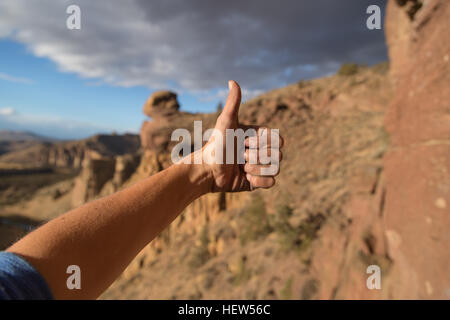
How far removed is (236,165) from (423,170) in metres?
3.52

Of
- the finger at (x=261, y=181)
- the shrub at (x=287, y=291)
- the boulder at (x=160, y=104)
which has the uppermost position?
the boulder at (x=160, y=104)

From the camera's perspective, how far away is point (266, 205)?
11914 millimetres

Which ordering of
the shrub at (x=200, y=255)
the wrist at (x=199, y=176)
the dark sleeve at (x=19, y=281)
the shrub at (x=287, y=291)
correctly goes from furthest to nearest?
the shrub at (x=200, y=255)
the shrub at (x=287, y=291)
the wrist at (x=199, y=176)
the dark sleeve at (x=19, y=281)

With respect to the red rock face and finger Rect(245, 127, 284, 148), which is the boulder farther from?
finger Rect(245, 127, 284, 148)

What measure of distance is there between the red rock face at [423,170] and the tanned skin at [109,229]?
3081 mm

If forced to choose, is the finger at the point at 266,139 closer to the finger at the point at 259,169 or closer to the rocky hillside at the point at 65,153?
the finger at the point at 259,169

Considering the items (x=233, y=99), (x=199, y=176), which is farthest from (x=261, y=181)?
(x=233, y=99)

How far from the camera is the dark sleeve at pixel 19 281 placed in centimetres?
87

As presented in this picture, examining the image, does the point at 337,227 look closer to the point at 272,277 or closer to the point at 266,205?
the point at 272,277

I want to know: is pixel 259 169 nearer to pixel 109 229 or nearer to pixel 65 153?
pixel 109 229

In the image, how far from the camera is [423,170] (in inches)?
154

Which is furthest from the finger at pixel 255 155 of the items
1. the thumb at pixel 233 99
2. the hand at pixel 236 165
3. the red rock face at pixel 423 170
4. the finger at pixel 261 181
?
the red rock face at pixel 423 170
